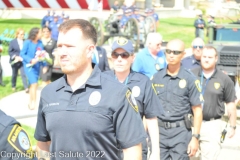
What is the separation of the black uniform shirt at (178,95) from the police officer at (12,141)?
3.20 m

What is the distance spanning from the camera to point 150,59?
6781 mm

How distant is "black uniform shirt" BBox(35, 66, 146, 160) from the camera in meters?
3.03

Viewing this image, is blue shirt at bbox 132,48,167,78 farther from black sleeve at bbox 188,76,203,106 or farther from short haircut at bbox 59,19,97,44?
short haircut at bbox 59,19,97,44

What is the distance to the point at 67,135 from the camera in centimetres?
309

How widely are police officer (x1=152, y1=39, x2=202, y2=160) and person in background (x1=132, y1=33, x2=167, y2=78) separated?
3.06 feet

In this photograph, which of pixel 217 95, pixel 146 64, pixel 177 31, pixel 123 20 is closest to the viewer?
pixel 217 95

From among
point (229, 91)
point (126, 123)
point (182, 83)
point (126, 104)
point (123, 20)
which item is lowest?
point (123, 20)

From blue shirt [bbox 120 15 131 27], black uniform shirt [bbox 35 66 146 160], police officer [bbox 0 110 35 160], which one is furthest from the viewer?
blue shirt [bbox 120 15 131 27]

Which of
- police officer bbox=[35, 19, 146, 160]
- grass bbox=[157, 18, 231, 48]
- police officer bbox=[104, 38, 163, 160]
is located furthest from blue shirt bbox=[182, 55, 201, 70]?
grass bbox=[157, 18, 231, 48]

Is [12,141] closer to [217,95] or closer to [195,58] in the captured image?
[217,95]

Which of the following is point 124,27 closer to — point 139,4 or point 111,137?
point 111,137

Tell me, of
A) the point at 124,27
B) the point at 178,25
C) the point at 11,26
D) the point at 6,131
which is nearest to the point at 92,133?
the point at 6,131

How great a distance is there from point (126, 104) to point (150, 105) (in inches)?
59.3

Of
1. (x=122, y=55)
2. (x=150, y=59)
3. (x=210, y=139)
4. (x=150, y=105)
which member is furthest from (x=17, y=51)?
(x=150, y=105)
